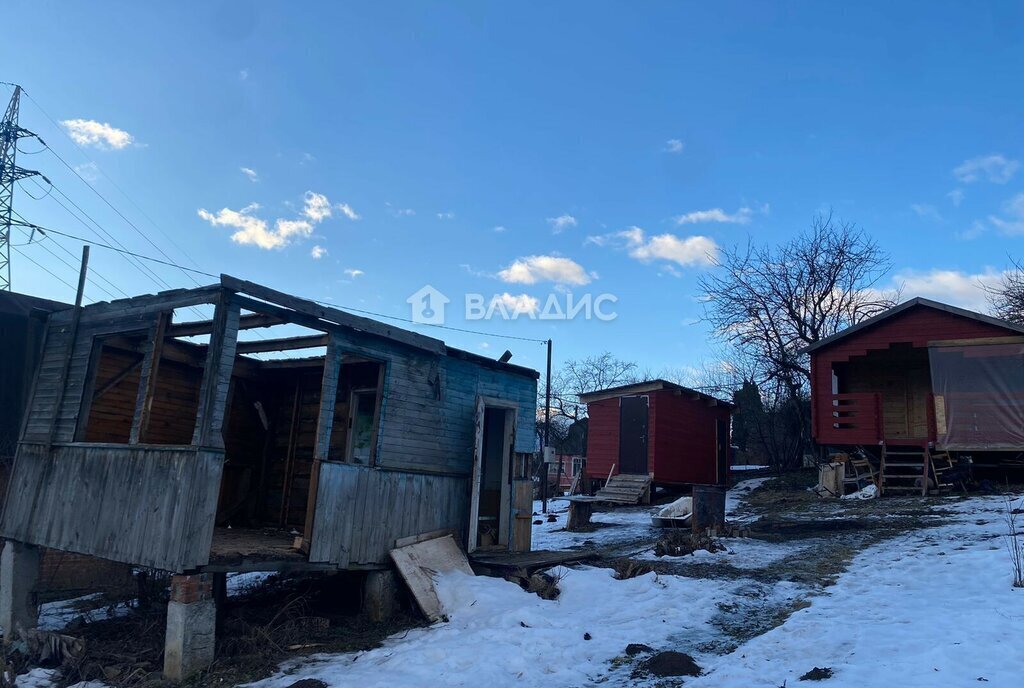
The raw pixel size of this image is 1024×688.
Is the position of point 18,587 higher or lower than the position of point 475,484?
lower

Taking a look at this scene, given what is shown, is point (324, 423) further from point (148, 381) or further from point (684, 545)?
point (684, 545)

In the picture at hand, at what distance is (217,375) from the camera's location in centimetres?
771

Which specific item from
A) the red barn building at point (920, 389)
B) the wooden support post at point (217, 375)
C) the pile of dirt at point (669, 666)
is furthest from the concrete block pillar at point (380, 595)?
the red barn building at point (920, 389)

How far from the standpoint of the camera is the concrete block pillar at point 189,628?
23.2 feet

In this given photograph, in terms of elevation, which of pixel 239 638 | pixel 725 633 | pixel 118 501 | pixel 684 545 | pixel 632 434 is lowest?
pixel 239 638

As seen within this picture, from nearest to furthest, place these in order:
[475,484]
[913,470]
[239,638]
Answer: [239,638] < [475,484] < [913,470]

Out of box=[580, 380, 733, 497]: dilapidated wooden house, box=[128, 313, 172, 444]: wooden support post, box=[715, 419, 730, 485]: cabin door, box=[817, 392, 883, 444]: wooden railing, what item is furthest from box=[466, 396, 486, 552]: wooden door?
box=[715, 419, 730, 485]: cabin door

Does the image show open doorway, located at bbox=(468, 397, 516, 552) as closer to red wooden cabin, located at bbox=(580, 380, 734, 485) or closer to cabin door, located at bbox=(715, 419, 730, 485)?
red wooden cabin, located at bbox=(580, 380, 734, 485)

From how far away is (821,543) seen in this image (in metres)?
12.5

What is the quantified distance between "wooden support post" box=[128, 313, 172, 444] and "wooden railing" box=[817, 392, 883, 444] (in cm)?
1765

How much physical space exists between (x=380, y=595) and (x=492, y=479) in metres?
4.60

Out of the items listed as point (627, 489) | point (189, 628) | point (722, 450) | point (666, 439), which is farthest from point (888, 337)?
point (189, 628)

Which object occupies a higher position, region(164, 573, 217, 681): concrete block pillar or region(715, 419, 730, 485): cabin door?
region(715, 419, 730, 485): cabin door

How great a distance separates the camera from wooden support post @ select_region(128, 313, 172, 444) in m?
8.29
